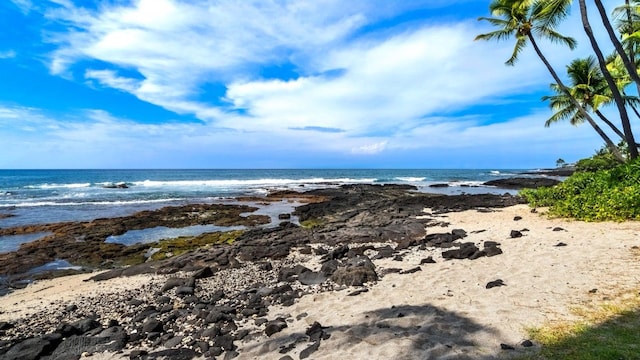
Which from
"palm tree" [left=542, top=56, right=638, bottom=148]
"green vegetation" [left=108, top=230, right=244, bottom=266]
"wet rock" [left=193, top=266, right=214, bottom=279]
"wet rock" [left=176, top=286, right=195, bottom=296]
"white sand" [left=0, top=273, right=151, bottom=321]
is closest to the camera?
"wet rock" [left=176, top=286, right=195, bottom=296]

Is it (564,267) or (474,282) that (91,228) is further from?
(564,267)

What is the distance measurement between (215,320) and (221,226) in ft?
45.8

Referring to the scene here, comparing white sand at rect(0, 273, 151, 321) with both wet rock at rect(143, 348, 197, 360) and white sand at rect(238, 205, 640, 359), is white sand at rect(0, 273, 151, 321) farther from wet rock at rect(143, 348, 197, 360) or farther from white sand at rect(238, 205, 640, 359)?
white sand at rect(238, 205, 640, 359)

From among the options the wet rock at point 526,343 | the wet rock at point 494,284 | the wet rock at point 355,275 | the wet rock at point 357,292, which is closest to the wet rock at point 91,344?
the wet rock at point 357,292

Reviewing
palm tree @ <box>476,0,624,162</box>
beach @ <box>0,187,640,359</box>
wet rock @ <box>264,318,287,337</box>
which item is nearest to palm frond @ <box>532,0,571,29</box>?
palm tree @ <box>476,0,624,162</box>

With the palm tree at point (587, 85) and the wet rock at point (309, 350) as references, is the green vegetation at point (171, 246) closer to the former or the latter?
the wet rock at point (309, 350)

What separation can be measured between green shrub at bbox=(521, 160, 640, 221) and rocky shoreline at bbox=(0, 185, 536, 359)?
3.90 meters

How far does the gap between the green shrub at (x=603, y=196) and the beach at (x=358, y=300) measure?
874 mm

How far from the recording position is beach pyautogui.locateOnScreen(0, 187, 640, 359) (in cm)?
473

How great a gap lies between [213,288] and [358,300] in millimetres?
3555

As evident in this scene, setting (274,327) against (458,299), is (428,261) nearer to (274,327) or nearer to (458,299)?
(458,299)

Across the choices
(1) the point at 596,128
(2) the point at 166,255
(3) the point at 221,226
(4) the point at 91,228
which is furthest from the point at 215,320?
(1) the point at 596,128

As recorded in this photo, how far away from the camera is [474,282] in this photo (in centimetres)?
660

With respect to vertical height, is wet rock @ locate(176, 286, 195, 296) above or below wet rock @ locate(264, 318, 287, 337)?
below
